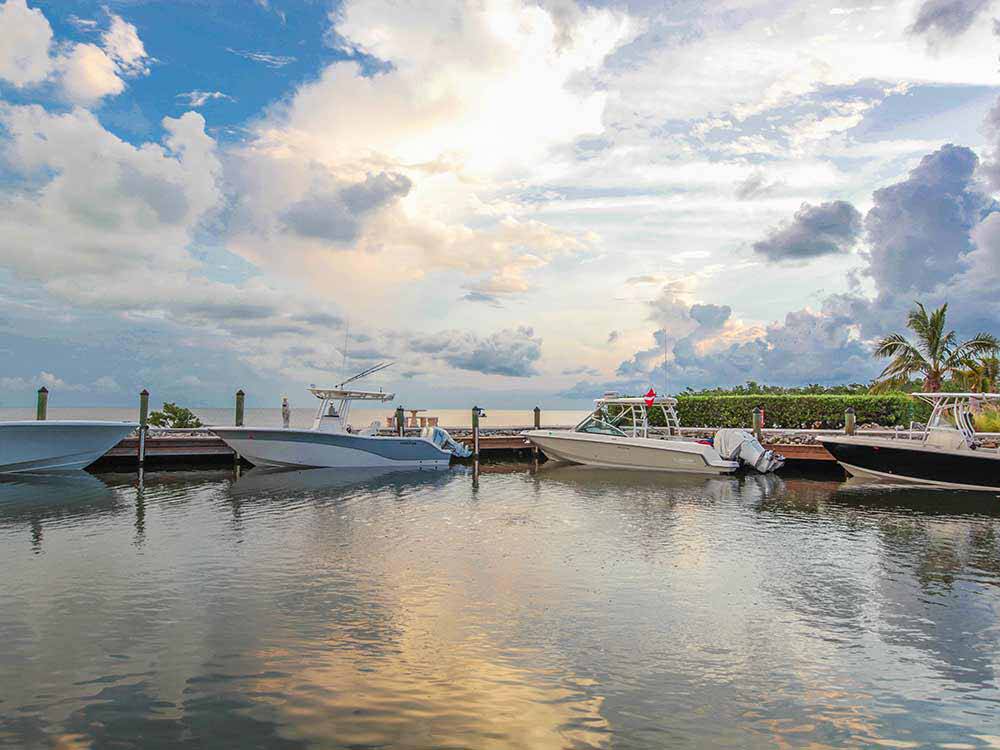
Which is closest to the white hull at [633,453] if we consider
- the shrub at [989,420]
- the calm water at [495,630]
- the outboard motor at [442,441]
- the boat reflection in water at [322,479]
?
the outboard motor at [442,441]

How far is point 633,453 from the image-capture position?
25266mm

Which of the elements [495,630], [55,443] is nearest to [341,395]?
[55,443]

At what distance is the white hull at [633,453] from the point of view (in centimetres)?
2391

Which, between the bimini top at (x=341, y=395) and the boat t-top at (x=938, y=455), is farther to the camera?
the bimini top at (x=341, y=395)

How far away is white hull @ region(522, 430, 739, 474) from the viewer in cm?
2391

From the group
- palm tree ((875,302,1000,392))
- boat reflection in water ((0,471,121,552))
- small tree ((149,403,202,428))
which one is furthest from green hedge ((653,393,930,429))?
boat reflection in water ((0,471,121,552))

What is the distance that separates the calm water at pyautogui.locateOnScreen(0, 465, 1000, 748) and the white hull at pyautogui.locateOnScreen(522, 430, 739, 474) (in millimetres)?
8401

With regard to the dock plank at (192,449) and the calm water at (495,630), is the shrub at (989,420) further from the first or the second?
the calm water at (495,630)

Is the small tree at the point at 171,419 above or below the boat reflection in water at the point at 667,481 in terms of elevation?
above

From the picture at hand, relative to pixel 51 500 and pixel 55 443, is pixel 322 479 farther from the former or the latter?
pixel 55 443

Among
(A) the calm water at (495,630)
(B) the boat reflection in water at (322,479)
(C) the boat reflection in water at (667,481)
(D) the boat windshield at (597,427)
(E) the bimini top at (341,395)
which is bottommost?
(A) the calm water at (495,630)

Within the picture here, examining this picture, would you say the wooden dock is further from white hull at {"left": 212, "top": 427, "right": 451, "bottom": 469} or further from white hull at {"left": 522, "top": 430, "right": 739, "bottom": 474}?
white hull at {"left": 522, "top": 430, "right": 739, "bottom": 474}

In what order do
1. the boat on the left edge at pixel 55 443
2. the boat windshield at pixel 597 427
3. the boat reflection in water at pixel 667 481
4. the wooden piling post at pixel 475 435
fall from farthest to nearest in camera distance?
1. the wooden piling post at pixel 475 435
2. the boat windshield at pixel 597 427
3. the boat on the left edge at pixel 55 443
4. the boat reflection in water at pixel 667 481

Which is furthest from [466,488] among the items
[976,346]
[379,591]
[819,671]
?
[976,346]
